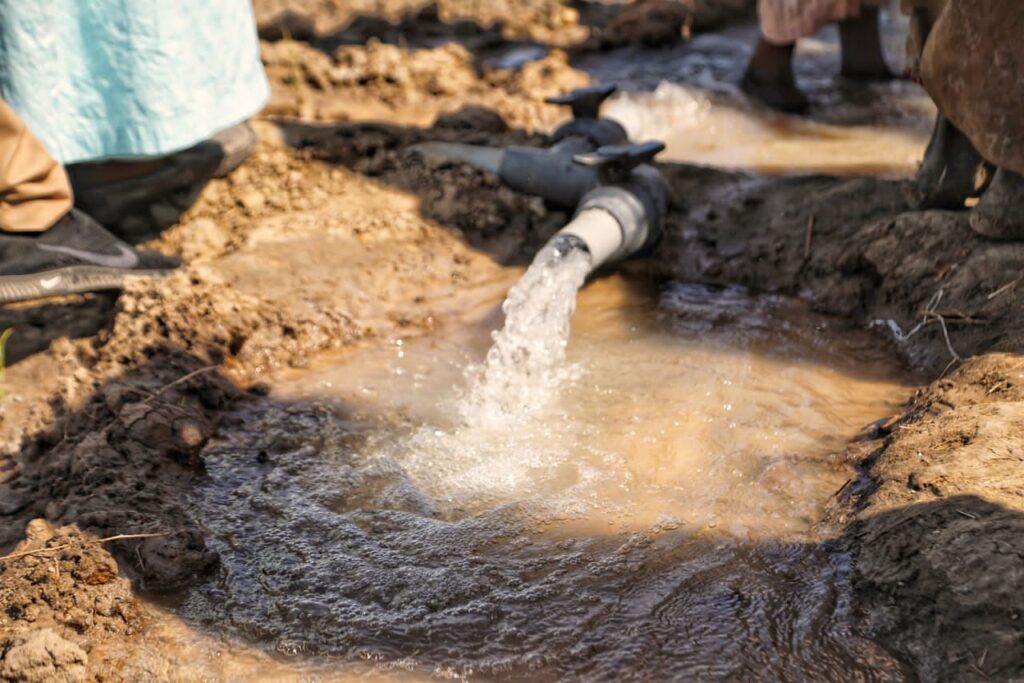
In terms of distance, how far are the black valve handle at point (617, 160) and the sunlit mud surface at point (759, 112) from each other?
0.86 m

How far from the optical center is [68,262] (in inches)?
125

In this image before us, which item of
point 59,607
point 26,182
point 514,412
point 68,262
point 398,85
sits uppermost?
point 26,182

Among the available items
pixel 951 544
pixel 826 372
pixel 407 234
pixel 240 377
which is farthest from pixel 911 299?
pixel 240 377

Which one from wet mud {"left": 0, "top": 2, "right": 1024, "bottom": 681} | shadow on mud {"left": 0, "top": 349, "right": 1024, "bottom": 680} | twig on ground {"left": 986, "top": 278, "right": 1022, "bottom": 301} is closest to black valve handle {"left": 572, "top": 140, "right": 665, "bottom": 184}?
wet mud {"left": 0, "top": 2, "right": 1024, "bottom": 681}

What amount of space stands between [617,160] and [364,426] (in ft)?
4.73

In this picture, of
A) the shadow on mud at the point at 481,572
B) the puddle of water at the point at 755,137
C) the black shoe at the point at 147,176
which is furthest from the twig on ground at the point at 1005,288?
the black shoe at the point at 147,176

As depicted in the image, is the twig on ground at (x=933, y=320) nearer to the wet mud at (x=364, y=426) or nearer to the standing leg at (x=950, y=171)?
the wet mud at (x=364, y=426)

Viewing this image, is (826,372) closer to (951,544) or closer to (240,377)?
(951,544)

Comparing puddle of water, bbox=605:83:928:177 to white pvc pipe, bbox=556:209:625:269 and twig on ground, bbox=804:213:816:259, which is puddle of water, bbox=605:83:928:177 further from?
white pvc pipe, bbox=556:209:625:269

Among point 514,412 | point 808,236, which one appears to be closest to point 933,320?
point 808,236

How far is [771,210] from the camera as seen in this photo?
3938 millimetres

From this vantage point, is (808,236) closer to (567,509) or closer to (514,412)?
(514,412)

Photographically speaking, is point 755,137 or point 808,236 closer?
point 808,236

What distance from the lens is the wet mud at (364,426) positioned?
2.18 meters
